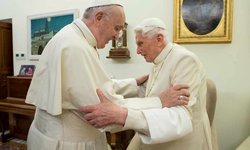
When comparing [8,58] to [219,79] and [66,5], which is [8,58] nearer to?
[66,5]

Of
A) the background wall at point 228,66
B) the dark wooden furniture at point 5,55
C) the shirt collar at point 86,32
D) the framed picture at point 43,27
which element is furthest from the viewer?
the dark wooden furniture at point 5,55

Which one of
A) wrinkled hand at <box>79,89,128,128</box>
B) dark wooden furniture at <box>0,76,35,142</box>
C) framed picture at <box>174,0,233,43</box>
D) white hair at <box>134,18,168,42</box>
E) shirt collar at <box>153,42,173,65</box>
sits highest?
framed picture at <box>174,0,233,43</box>

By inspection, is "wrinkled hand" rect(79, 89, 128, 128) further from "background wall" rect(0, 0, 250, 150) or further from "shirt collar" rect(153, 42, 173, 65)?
"background wall" rect(0, 0, 250, 150)

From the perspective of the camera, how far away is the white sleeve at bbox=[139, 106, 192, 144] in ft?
3.36

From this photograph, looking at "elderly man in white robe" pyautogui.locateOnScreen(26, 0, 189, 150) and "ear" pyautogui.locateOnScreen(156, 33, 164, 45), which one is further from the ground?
"ear" pyautogui.locateOnScreen(156, 33, 164, 45)

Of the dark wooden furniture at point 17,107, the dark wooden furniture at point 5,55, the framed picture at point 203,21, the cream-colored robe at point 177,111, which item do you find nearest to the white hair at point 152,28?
the cream-colored robe at point 177,111

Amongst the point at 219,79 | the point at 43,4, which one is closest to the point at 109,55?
the point at 219,79

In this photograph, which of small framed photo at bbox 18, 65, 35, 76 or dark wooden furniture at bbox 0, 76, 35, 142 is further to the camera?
small framed photo at bbox 18, 65, 35, 76

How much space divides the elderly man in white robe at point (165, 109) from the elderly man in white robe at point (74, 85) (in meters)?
0.06

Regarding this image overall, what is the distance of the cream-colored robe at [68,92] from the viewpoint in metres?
0.98

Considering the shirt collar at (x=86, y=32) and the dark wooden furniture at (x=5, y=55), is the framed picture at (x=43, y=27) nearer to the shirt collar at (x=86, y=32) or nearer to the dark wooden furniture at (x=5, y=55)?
the dark wooden furniture at (x=5, y=55)

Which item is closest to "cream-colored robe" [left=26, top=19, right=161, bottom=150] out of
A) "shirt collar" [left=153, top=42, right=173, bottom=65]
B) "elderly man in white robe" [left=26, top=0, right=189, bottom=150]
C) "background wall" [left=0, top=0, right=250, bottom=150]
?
"elderly man in white robe" [left=26, top=0, right=189, bottom=150]

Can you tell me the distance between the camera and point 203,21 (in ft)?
8.39

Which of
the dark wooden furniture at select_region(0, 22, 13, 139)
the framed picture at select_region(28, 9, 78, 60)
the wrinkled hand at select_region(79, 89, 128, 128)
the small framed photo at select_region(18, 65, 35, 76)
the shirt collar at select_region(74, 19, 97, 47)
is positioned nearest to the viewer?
the wrinkled hand at select_region(79, 89, 128, 128)
